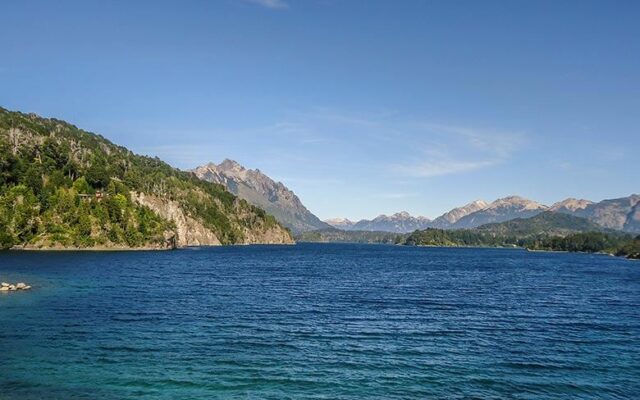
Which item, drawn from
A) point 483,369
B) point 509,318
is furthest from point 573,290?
point 483,369

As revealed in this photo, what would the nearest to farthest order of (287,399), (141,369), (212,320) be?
(287,399)
(141,369)
(212,320)

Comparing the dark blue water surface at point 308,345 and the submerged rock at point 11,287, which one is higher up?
the submerged rock at point 11,287

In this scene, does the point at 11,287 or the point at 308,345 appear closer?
the point at 308,345

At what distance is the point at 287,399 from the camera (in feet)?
116

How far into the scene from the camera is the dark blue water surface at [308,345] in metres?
38.2

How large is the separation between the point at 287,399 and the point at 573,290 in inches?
4035

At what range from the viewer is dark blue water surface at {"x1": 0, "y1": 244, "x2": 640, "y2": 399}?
125 ft

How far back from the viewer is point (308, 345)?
51562 mm

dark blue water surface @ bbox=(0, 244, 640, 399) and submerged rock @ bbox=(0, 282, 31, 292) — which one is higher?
submerged rock @ bbox=(0, 282, 31, 292)

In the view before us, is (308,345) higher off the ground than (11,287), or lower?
lower

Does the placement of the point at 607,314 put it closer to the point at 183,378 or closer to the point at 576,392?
the point at 576,392

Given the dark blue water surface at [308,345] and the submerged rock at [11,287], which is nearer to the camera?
the dark blue water surface at [308,345]

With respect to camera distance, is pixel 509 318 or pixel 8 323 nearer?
pixel 8 323

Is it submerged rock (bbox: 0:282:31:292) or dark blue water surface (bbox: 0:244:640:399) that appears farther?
submerged rock (bbox: 0:282:31:292)
